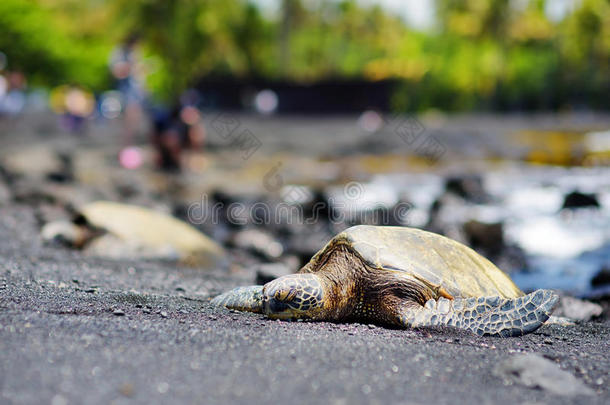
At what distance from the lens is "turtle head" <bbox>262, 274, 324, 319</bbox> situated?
106 inches

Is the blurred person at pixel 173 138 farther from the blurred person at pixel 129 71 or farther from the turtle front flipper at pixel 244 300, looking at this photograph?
the turtle front flipper at pixel 244 300

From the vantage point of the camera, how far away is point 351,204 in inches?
351

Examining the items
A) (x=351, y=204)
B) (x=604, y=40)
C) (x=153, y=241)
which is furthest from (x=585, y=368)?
(x=604, y=40)

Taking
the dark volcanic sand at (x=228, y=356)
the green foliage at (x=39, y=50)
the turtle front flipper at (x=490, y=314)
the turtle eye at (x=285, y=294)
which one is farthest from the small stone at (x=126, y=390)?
the green foliage at (x=39, y=50)

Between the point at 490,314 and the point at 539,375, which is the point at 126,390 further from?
the point at 490,314

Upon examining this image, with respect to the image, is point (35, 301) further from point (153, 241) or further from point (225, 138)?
point (225, 138)

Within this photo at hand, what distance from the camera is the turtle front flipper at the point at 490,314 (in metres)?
2.71

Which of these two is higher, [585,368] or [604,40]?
[604,40]

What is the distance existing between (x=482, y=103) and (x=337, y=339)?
1986 inches

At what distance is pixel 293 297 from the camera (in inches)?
106

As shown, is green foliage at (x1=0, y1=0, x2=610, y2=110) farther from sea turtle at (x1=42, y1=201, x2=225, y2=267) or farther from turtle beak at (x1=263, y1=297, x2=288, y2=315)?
turtle beak at (x1=263, y1=297, x2=288, y2=315)

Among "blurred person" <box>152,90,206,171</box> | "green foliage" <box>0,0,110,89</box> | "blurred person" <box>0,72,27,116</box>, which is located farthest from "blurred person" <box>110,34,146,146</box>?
"green foliage" <box>0,0,110,89</box>
